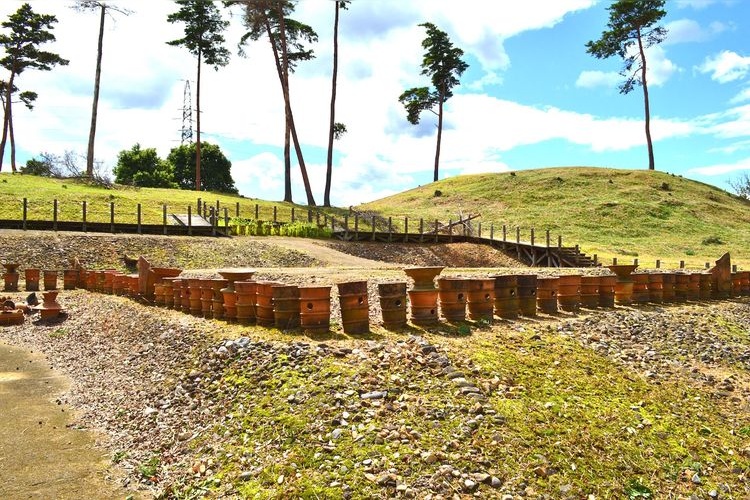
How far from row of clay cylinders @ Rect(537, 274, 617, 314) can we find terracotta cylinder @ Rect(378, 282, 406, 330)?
3104mm

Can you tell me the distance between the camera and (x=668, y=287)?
12.6 metres

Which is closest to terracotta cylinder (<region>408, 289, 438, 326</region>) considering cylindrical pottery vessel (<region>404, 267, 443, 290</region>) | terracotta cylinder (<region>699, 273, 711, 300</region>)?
cylindrical pottery vessel (<region>404, 267, 443, 290</region>)

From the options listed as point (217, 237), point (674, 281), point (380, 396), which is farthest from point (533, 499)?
point (217, 237)

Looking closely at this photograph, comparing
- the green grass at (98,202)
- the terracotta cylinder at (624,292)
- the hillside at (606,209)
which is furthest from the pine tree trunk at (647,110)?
the terracotta cylinder at (624,292)

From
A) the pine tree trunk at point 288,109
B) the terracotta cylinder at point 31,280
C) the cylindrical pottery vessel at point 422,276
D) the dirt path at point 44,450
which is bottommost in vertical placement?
the dirt path at point 44,450

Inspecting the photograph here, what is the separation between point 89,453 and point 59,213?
84.2 ft

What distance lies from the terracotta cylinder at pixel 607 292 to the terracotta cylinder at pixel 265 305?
259 inches

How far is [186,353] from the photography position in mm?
8203

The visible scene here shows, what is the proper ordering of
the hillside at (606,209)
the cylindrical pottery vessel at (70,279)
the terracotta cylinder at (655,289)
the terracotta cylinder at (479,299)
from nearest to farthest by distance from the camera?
the terracotta cylinder at (479,299), the terracotta cylinder at (655,289), the cylindrical pottery vessel at (70,279), the hillside at (606,209)

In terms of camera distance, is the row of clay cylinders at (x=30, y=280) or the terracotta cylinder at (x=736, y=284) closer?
the terracotta cylinder at (x=736, y=284)

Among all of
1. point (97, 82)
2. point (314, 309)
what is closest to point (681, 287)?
point (314, 309)

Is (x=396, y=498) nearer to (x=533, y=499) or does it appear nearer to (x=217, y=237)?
(x=533, y=499)

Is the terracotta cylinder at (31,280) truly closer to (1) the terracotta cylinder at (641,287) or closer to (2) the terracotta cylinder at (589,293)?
(2) the terracotta cylinder at (589,293)

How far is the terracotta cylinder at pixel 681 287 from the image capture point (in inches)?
509
